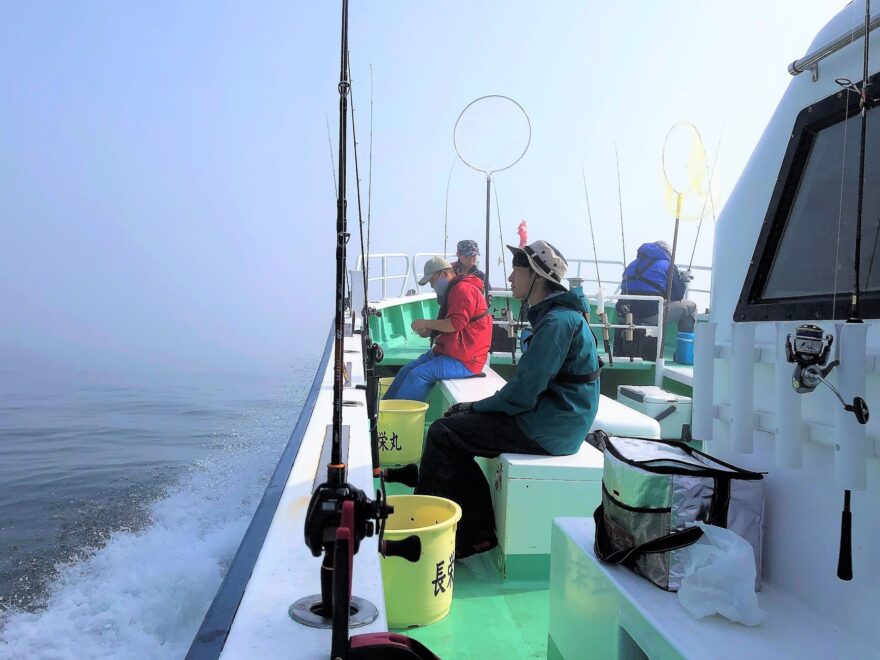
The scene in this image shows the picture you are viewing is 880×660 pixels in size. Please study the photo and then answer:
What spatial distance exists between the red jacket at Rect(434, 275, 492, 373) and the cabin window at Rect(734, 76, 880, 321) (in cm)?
335

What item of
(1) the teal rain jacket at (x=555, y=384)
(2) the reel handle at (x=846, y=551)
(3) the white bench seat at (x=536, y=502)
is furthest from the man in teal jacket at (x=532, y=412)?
(2) the reel handle at (x=846, y=551)

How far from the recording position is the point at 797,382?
52.7 inches

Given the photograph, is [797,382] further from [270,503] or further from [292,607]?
[270,503]

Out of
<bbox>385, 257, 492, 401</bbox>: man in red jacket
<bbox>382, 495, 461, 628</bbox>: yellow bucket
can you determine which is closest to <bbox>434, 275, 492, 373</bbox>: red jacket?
<bbox>385, 257, 492, 401</bbox>: man in red jacket

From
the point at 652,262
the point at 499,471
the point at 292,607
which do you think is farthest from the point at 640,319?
the point at 292,607

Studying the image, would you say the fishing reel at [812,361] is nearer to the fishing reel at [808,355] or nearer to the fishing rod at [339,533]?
the fishing reel at [808,355]

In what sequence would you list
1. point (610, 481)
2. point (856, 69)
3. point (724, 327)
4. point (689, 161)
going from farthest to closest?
point (689, 161)
point (724, 327)
point (610, 481)
point (856, 69)

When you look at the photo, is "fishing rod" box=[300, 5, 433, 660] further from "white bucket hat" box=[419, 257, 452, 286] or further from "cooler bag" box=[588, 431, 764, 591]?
"white bucket hat" box=[419, 257, 452, 286]

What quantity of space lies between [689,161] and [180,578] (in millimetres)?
5593

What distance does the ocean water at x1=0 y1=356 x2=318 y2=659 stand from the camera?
341 cm

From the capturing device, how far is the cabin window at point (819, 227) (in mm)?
1453

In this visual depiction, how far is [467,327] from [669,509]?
378cm

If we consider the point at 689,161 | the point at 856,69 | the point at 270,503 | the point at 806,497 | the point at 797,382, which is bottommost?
the point at 270,503

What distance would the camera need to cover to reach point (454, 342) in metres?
5.35
